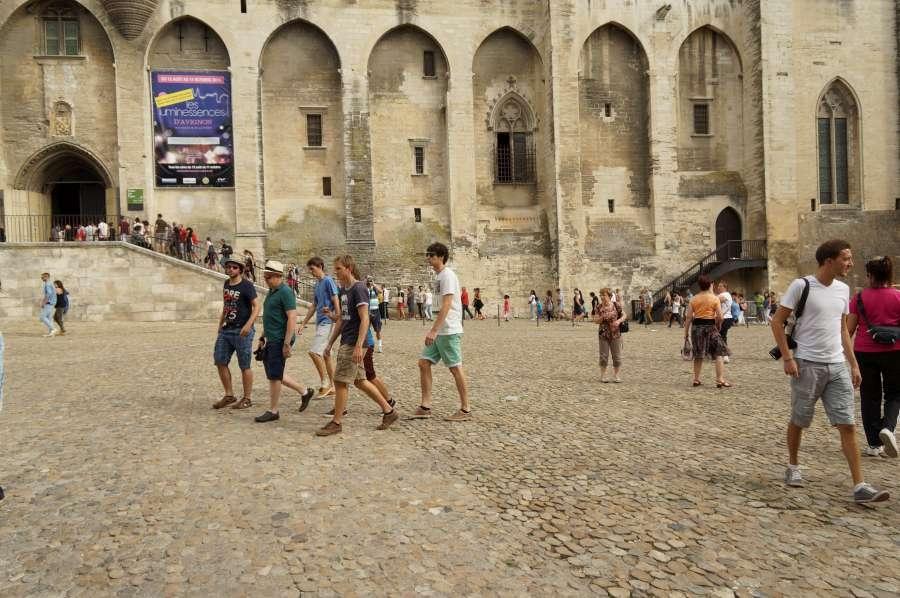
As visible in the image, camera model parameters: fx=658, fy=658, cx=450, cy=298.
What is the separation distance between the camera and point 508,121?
30406mm

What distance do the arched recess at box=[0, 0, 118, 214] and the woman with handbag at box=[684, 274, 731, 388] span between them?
24990 millimetres

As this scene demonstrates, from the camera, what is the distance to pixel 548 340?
1753cm

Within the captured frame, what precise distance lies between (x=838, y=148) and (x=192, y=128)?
29.4 m

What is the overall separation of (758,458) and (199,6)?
28.3 m

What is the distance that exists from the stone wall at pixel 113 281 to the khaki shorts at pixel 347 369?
1708 centimetres

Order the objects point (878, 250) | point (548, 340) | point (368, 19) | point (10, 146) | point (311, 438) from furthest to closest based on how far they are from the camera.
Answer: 1. point (878, 250)
2. point (368, 19)
3. point (10, 146)
4. point (548, 340)
5. point (311, 438)

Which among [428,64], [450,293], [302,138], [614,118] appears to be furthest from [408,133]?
[450,293]

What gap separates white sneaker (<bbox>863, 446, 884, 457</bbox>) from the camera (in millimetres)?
5688

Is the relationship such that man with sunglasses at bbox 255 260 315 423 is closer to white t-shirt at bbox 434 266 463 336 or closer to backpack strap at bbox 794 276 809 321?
white t-shirt at bbox 434 266 463 336

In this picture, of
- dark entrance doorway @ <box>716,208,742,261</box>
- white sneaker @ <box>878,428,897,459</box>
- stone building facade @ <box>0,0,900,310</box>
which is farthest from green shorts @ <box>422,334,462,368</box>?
dark entrance doorway @ <box>716,208,742,261</box>

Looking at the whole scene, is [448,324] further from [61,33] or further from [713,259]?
[61,33]

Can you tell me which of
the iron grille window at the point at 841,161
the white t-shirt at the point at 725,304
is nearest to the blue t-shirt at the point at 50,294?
the white t-shirt at the point at 725,304

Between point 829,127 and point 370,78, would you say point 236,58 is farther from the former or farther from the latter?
point 829,127

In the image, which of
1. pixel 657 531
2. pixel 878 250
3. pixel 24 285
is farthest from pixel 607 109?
pixel 657 531
